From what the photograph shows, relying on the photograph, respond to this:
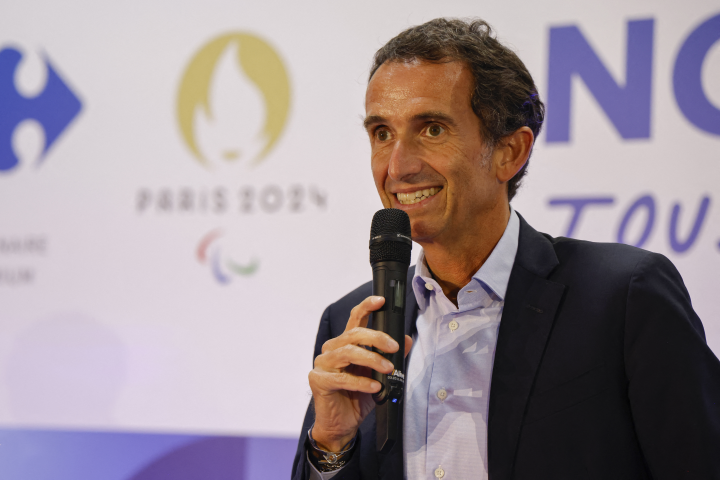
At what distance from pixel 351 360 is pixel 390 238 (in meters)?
0.29

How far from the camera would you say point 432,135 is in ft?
6.17

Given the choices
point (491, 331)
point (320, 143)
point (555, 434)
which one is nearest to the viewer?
point (555, 434)

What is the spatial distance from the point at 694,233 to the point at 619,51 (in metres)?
0.78

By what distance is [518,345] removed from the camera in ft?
5.70

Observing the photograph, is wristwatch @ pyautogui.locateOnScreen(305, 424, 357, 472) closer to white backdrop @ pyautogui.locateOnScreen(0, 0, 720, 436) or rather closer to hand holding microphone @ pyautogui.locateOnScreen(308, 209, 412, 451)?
hand holding microphone @ pyautogui.locateOnScreen(308, 209, 412, 451)

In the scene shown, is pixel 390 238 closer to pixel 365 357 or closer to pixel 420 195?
pixel 365 357

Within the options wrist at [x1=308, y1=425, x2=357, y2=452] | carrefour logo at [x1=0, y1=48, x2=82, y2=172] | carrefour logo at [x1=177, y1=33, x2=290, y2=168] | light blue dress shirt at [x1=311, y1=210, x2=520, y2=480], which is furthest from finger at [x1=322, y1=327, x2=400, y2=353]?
carrefour logo at [x1=0, y1=48, x2=82, y2=172]

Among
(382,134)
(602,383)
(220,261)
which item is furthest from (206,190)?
(602,383)

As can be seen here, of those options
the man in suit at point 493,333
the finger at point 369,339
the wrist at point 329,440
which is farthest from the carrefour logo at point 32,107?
the finger at point 369,339

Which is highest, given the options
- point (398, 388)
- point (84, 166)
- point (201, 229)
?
point (84, 166)

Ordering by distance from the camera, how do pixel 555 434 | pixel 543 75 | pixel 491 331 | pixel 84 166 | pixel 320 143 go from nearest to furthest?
pixel 555 434
pixel 491 331
pixel 543 75
pixel 320 143
pixel 84 166

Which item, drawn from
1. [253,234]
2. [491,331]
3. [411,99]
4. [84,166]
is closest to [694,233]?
[491,331]

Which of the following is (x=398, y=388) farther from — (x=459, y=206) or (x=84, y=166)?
(x=84, y=166)

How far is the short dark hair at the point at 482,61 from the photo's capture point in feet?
6.34
